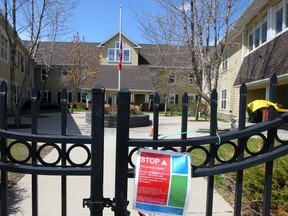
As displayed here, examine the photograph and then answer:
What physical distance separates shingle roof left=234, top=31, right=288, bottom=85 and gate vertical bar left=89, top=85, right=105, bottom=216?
10.1 m

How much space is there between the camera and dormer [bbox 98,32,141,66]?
39188mm

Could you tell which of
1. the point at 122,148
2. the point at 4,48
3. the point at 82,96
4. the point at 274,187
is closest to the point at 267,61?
the point at 274,187

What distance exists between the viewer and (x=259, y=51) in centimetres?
1688

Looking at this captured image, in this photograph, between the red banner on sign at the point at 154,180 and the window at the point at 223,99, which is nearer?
the red banner on sign at the point at 154,180

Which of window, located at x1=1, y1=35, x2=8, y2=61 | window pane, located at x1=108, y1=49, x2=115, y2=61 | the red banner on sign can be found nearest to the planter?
window, located at x1=1, y1=35, x2=8, y2=61

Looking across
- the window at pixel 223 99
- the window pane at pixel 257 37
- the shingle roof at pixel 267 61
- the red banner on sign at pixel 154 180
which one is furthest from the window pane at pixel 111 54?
the red banner on sign at pixel 154 180

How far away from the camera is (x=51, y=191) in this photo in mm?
4809

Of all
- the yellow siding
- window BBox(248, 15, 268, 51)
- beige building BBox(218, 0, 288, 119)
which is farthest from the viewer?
the yellow siding

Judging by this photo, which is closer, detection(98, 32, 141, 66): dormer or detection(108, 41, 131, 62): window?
detection(98, 32, 141, 66): dormer

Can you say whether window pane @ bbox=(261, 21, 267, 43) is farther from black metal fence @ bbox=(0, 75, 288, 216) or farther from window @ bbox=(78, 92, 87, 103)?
window @ bbox=(78, 92, 87, 103)

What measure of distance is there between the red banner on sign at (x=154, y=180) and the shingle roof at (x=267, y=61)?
32.6 feet

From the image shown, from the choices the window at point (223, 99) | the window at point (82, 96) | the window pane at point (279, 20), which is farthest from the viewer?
the window at point (82, 96)

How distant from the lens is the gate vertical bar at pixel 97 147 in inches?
77.0

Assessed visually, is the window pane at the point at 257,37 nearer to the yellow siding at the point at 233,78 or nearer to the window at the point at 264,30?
the window at the point at 264,30
